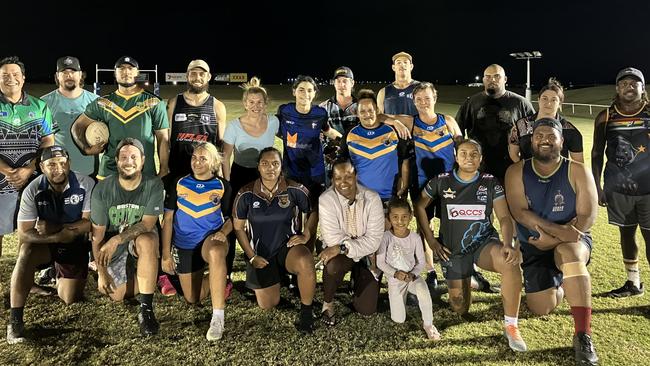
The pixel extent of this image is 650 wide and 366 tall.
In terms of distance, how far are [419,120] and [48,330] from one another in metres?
3.99

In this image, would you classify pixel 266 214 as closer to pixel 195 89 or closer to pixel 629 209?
pixel 195 89

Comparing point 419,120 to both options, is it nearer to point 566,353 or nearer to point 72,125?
point 566,353

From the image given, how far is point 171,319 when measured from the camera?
4.55m

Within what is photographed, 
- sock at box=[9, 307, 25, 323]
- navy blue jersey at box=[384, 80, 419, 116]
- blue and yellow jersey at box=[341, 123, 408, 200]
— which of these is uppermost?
navy blue jersey at box=[384, 80, 419, 116]

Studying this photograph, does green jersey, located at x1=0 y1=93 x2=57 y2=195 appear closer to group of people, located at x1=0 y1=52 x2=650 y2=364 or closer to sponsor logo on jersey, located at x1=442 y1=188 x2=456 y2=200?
group of people, located at x1=0 y1=52 x2=650 y2=364

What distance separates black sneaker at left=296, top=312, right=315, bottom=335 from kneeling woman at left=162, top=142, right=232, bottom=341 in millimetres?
980

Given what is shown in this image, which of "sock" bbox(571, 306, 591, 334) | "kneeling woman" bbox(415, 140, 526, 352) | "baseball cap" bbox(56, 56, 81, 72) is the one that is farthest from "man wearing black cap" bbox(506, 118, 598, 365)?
"baseball cap" bbox(56, 56, 81, 72)

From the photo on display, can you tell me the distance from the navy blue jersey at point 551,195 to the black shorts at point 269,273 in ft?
7.34

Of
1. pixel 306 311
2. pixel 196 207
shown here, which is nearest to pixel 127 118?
pixel 196 207

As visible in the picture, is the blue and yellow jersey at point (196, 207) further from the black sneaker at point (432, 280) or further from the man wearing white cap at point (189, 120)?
the black sneaker at point (432, 280)

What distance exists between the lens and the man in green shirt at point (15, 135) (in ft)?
17.4

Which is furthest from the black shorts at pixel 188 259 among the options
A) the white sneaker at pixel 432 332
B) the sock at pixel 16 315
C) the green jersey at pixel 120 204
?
the white sneaker at pixel 432 332

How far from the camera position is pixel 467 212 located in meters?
A: 4.64

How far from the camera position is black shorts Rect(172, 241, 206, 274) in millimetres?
4828
